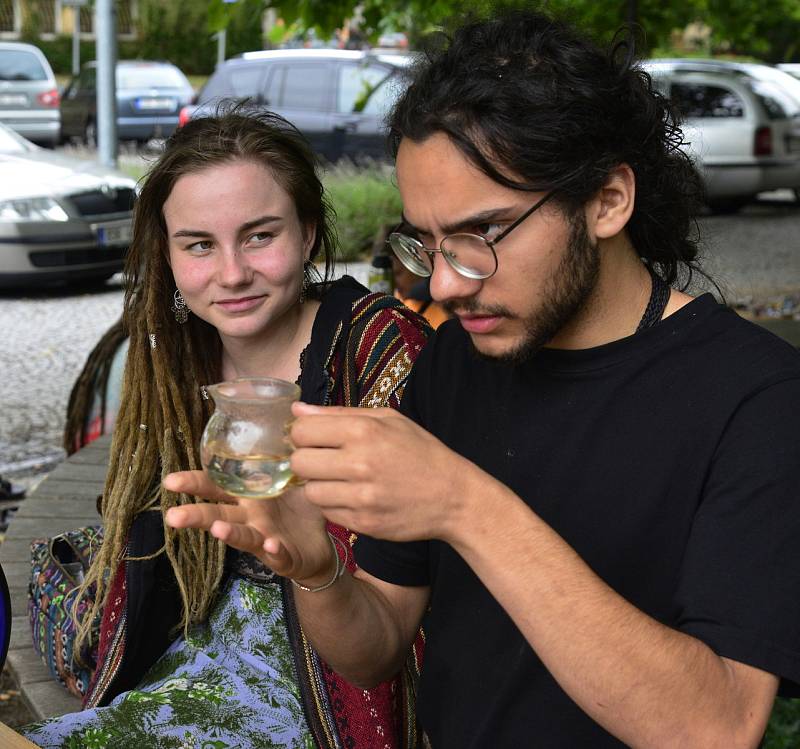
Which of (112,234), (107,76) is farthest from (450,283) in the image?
(107,76)

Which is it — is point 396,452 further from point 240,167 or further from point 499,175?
point 240,167

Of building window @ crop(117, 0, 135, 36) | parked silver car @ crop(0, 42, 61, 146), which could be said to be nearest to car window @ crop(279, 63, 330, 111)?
parked silver car @ crop(0, 42, 61, 146)

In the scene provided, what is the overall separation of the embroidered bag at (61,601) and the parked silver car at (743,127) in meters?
11.4

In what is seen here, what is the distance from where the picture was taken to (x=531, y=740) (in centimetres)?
161

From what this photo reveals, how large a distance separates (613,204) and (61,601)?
1602mm

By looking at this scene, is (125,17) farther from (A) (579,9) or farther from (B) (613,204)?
(B) (613,204)

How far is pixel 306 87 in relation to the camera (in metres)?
12.8

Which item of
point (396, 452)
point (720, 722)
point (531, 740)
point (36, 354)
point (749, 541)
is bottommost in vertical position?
point (36, 354)

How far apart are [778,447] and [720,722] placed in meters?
0.34

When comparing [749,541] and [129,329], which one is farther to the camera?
[129,329]

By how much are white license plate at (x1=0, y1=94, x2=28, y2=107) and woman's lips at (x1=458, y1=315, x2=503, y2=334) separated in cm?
1886

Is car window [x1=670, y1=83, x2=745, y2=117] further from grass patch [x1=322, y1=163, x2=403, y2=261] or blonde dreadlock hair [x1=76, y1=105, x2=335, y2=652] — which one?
blonde dreadlock hair [x1=76, y1=105, x2=335, y2=652]

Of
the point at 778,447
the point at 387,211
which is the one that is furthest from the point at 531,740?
the point at 387,211

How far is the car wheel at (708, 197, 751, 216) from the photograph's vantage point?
46.0 ft
